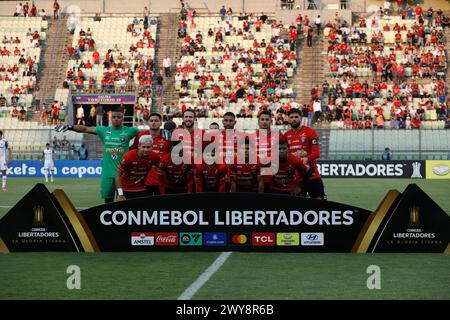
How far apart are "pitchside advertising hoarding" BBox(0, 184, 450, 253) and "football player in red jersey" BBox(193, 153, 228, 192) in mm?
1228

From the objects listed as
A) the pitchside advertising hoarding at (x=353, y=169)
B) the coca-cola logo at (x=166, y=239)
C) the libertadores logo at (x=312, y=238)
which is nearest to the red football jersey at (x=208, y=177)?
the coca-cola logo at (x=166, y=239)

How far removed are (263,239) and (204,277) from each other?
2.20 m

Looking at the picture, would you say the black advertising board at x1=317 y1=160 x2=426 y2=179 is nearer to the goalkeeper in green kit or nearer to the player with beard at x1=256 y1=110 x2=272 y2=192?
the goalkeeper in green kit

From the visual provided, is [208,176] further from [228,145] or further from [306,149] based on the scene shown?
[306,149]

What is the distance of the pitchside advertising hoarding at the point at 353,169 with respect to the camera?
135 feet

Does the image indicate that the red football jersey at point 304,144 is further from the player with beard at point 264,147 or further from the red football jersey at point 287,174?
the player with beard at point 264,147

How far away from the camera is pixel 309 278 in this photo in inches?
389

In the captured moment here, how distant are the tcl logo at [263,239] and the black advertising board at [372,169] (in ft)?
95.4

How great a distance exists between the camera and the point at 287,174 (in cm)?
1323

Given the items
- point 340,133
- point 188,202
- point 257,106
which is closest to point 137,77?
point 257,106

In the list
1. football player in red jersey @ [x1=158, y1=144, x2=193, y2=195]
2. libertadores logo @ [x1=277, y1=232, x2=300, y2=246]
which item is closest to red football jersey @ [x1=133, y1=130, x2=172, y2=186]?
football player in red jersey @ [x1=158, y1=144, x2=193, y2=195]

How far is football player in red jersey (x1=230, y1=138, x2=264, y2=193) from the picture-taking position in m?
12.6
